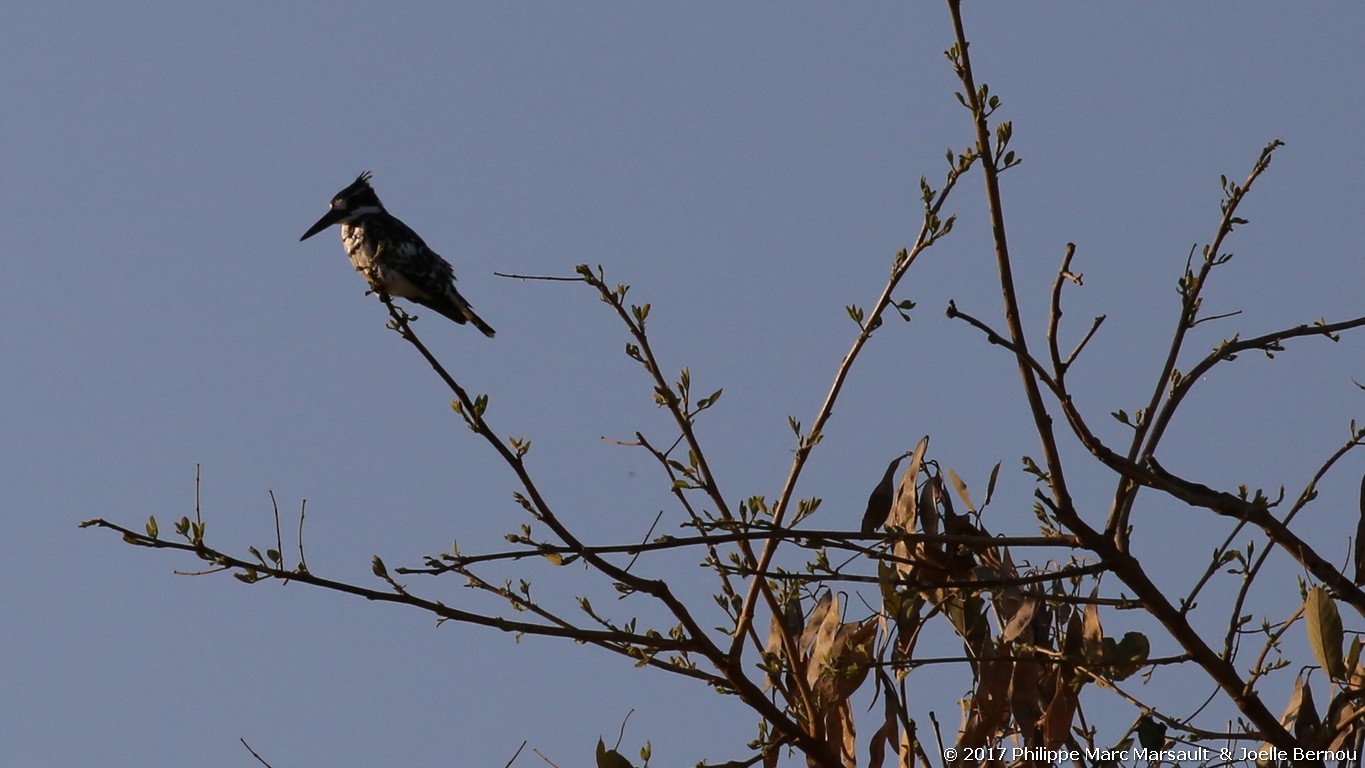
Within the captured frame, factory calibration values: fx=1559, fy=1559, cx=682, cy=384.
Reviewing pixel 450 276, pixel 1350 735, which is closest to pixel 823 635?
pixel 1350 735

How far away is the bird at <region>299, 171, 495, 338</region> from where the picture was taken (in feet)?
28.6

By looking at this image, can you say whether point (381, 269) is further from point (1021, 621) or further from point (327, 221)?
point (1021, 621)


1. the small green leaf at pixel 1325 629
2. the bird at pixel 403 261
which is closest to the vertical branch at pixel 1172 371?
the small green leaf at pixel 1325 629

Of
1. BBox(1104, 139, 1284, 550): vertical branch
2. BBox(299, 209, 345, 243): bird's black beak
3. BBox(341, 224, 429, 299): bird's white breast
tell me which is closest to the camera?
BBox(1104, 139, 1284, 550): vertical branch

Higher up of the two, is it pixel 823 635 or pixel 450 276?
pixel 450 276

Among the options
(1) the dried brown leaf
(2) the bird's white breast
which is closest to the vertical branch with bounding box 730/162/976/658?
(1) the dried brown leaf

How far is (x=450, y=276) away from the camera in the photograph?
913 cm

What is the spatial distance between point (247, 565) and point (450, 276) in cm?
A: 616

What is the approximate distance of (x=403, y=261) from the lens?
8.72 metres

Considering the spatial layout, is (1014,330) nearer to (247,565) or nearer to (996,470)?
(996,470)

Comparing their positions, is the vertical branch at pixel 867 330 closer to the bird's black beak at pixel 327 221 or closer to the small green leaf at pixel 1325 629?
the small green leaf at pixel 1325 629

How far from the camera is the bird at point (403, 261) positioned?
28.6 feet

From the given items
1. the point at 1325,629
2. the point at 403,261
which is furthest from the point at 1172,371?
the point at 403,261

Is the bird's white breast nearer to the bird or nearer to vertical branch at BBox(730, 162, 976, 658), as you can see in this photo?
the bird
